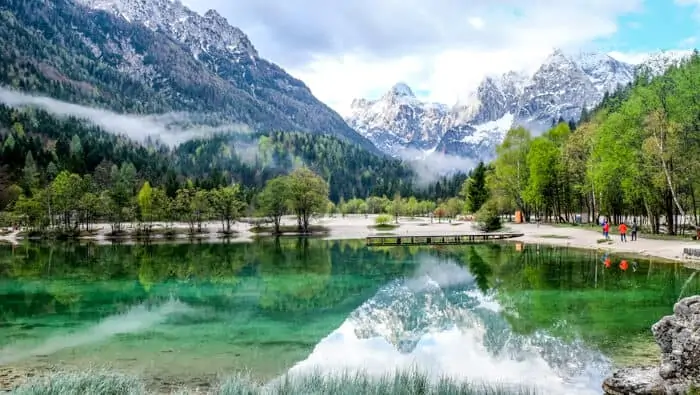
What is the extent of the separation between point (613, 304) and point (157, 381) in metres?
19.5

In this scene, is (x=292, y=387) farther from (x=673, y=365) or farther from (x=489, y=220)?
(x=489, y=220)

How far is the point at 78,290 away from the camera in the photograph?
3206cm

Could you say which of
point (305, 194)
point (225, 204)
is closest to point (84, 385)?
point (305, 194)

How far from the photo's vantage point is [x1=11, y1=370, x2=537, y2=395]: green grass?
37.7 ft

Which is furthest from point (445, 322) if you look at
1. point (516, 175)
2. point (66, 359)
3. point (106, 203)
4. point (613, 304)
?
point (106, 203)

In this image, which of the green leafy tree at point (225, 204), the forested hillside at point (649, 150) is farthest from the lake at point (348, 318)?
the green leafy tree at point (225, 204)

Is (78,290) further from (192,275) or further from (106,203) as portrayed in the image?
(106,203)

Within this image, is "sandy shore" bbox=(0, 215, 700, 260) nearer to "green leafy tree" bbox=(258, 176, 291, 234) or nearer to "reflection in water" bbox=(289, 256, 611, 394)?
"green leafy tree" bbox=(258, 176, 291, 234)

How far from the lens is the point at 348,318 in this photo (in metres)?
23.7

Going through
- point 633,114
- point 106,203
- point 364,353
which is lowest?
point 364,353

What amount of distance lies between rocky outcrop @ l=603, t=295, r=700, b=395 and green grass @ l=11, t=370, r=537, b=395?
2.37m

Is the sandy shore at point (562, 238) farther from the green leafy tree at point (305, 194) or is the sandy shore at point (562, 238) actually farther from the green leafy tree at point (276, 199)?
the green leafy tree at point (305, 194)

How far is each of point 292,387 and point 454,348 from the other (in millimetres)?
7688

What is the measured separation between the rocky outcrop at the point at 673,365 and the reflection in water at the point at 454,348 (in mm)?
869
